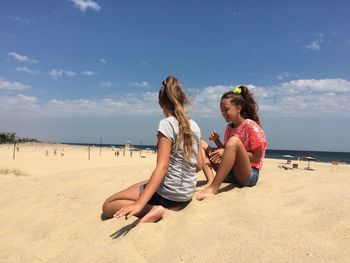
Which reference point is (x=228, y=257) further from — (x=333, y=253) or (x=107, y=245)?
(x=107, y=245)

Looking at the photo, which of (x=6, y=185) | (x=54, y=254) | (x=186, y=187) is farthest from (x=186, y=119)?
(x=6, y=185)

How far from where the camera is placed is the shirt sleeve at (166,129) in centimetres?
344

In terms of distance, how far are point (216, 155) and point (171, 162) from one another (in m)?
1.01

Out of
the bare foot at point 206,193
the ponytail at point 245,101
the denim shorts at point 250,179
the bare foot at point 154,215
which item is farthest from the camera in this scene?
the ponytail at point 245,101

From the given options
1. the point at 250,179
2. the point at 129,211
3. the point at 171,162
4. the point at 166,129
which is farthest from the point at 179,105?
the point at 250,179

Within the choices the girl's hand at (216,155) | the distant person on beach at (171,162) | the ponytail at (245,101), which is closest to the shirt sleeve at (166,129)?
the distant person on beach at (171,162)

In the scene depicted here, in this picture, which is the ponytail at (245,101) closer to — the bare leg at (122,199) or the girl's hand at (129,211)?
the bare leg at (122,199)

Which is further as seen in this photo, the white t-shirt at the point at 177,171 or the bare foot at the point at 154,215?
the white t-shirt at the point at 177,171

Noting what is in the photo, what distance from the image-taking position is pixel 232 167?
4301mm

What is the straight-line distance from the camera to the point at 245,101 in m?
4.64

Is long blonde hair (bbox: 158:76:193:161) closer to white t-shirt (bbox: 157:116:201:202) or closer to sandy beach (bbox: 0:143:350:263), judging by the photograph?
white t-shirt (bbox: 157:116:201:202)

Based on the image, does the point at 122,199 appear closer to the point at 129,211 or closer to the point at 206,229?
the point at 129,211

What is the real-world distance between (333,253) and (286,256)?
319mm

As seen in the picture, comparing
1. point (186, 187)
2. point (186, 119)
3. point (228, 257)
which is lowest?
point (228, 257)
